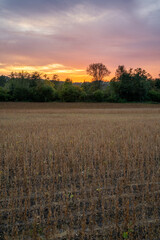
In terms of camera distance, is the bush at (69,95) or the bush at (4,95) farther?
the bush at (69,95)

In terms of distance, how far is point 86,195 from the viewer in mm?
4438

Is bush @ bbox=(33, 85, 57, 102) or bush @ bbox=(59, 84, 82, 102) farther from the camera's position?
bush @ bbox=(59, 84, 82, 102)

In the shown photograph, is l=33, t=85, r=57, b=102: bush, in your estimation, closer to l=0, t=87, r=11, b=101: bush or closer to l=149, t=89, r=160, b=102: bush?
l=0, t=87, r=11, b=101: bush

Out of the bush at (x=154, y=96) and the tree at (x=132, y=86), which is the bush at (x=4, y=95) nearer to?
the tree at (x=132, y=86)

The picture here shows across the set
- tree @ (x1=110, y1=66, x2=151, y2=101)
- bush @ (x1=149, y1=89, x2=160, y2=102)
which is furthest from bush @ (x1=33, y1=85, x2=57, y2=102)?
bush @ (x1=149, y1=89, x2=160, y2=102)

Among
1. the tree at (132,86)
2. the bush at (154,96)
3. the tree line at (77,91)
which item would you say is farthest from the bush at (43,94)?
the bush at (154,96)

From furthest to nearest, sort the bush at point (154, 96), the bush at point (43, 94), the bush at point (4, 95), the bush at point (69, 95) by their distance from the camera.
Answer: the bush at point (154, 96) → the bush at point (69, 95) → the bush at point (43, 94) → the bush at point (4, 95)

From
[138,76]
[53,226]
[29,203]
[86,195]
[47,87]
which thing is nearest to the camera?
[53,226]

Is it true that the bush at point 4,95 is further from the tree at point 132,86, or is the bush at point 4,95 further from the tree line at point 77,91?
the tree at point 132,86

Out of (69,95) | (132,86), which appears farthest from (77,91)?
(132,86)

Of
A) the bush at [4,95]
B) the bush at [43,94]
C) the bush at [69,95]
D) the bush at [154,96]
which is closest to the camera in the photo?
the bush at [4,95]

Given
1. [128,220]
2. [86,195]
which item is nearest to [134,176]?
[86,195]

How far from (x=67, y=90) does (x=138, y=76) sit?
68.8ft

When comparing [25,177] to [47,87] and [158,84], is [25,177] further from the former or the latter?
[158,84]
